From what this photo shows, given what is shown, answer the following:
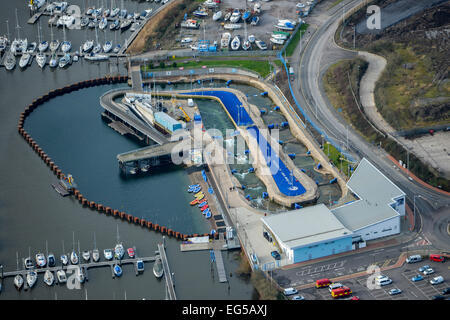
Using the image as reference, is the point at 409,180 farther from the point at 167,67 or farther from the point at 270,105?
the point at 167,67

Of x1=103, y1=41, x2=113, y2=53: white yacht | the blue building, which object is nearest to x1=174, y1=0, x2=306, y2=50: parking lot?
x1=103, y1=41, x2=113, y2=53: white yacht

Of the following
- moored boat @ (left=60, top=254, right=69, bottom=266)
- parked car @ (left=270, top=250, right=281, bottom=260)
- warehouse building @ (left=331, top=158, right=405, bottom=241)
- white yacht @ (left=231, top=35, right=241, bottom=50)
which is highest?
white yacht @ (left=231, top=35, right=241, bottom=50)

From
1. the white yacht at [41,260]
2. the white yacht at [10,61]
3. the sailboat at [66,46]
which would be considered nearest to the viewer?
the white yacht at [41,260]

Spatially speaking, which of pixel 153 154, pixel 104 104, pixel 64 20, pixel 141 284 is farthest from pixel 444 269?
pixel 64 20

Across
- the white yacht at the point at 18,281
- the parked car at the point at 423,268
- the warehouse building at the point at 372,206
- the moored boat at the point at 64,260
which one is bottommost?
the parked car at the point at 423,268

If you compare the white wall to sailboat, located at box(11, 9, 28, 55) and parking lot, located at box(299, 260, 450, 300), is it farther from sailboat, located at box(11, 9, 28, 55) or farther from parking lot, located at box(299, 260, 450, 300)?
sailboat, located at box(11, 9, 28, 55)

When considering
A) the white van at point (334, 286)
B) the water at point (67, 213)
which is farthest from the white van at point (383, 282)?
the water at point (67, 213)

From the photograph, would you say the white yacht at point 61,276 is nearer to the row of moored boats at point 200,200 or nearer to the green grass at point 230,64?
the row of moored boats at point 200,200

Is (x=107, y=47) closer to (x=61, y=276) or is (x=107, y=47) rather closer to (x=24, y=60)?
(x=24, y=60)
